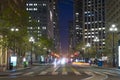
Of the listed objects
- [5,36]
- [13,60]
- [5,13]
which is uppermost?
[5,13]

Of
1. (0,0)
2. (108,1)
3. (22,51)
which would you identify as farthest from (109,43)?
(108,1)

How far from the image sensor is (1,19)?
57.1m

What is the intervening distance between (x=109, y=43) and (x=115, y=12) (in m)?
61.2

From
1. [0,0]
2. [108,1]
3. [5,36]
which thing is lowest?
[5,36]

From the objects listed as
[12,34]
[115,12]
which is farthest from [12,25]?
[115,12]

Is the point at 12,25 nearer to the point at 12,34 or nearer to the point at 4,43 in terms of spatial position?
the point at 12,34

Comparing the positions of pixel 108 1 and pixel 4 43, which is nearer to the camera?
pixel 4 43

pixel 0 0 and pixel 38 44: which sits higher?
pixel 0 0

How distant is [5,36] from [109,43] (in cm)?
4272

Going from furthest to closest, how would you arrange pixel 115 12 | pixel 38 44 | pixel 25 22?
pixel 115 12, pixel 38 44, pixel 25 22

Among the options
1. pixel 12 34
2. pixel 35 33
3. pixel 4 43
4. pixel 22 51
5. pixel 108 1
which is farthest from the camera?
pixel 108 1

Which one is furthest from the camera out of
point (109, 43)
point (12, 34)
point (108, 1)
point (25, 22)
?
point (108, 1)

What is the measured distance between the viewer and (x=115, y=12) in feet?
493

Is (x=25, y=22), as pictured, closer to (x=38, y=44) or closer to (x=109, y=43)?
(x=109, y=43)
